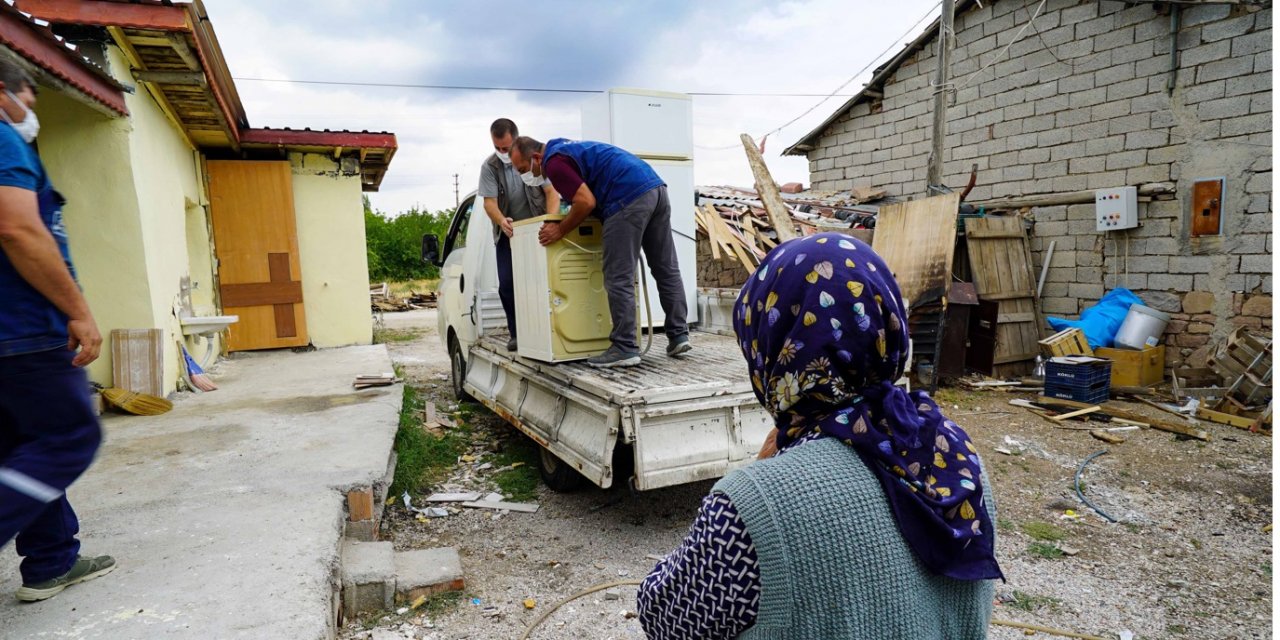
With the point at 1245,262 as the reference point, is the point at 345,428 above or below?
below

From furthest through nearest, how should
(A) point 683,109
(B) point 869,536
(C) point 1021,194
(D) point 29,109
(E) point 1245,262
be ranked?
(C) point 1021,194 → (E) point 1245,262 → (A) point 683,109 → (D) point 29,109 → (B) point 869,536

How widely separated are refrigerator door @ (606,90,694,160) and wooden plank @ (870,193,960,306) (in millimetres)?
2775

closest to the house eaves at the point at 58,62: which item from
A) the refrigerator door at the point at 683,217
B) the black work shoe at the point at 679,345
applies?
the black work shoe at the point at 679,345

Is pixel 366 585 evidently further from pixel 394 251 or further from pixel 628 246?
pixel 394 251

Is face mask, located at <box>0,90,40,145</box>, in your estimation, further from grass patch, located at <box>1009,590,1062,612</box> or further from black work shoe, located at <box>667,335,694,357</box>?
grass patch, located at <box>1009,590,1062,612</box>

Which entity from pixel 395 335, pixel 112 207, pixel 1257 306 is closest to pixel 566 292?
pixel 112 207

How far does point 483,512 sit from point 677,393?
1662mm

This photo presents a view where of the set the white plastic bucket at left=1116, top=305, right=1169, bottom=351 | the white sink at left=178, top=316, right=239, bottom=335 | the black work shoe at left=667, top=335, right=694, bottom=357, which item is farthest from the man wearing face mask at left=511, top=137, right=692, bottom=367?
the white plastic bucket at left=1116, top=305, right=1169, bottom=351

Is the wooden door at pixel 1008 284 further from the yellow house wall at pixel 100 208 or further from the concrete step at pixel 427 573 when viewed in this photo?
the yellow house wall at pixel 100 208

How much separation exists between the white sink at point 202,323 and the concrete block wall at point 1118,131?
957 cm

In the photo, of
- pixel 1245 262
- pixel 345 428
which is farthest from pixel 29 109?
pixel 1245 262

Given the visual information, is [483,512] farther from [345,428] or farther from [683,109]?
[683,109]

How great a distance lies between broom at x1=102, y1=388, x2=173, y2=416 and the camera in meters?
5.00

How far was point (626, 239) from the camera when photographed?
172 inches
